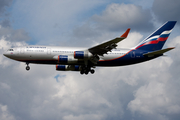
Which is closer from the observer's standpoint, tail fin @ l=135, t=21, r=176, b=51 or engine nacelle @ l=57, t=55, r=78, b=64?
engine nacelle @ l=57, t=55, r=78, b=64

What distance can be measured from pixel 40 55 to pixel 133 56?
640 inches

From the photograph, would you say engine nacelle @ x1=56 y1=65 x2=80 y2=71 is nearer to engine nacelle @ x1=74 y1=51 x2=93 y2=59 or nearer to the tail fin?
engine nacelle @ x1=74 y1=51 x2=93 y2=59

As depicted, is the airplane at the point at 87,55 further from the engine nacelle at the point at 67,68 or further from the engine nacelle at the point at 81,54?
the engine nacelle at the point at 67,68

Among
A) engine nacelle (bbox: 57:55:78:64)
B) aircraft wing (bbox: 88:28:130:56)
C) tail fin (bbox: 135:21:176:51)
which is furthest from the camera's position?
tail fin (bbox: 135:21:176:51)

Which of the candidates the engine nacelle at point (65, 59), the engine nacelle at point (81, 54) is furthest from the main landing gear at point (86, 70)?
the engine nacelle at point (81, 54)

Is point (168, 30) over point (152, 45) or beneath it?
over

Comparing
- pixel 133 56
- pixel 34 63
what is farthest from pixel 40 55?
pixel 133 56

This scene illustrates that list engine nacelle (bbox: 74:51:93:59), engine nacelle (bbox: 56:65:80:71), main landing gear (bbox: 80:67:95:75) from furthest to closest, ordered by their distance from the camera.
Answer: engine nacelle (bbox: 56:65:80:71)
main landing gear (bbox: 80:67:95:75)
engine nacelle (bbox: 74:51:93:59)

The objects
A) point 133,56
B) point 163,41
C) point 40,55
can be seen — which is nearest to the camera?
point 40,55

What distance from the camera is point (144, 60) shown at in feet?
148

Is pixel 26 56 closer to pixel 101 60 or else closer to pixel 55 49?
pixel 55 49

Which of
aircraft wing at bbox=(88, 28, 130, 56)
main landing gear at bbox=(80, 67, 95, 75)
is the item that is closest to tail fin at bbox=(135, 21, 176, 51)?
aircraft wing at bbox=(88, 28, 130, 56)

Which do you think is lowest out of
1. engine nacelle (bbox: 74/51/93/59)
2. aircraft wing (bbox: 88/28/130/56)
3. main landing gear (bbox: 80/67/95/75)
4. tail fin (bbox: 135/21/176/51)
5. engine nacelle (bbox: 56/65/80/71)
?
main landing gear (bbox: 80/67/95/75)

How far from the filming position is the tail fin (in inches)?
1841
